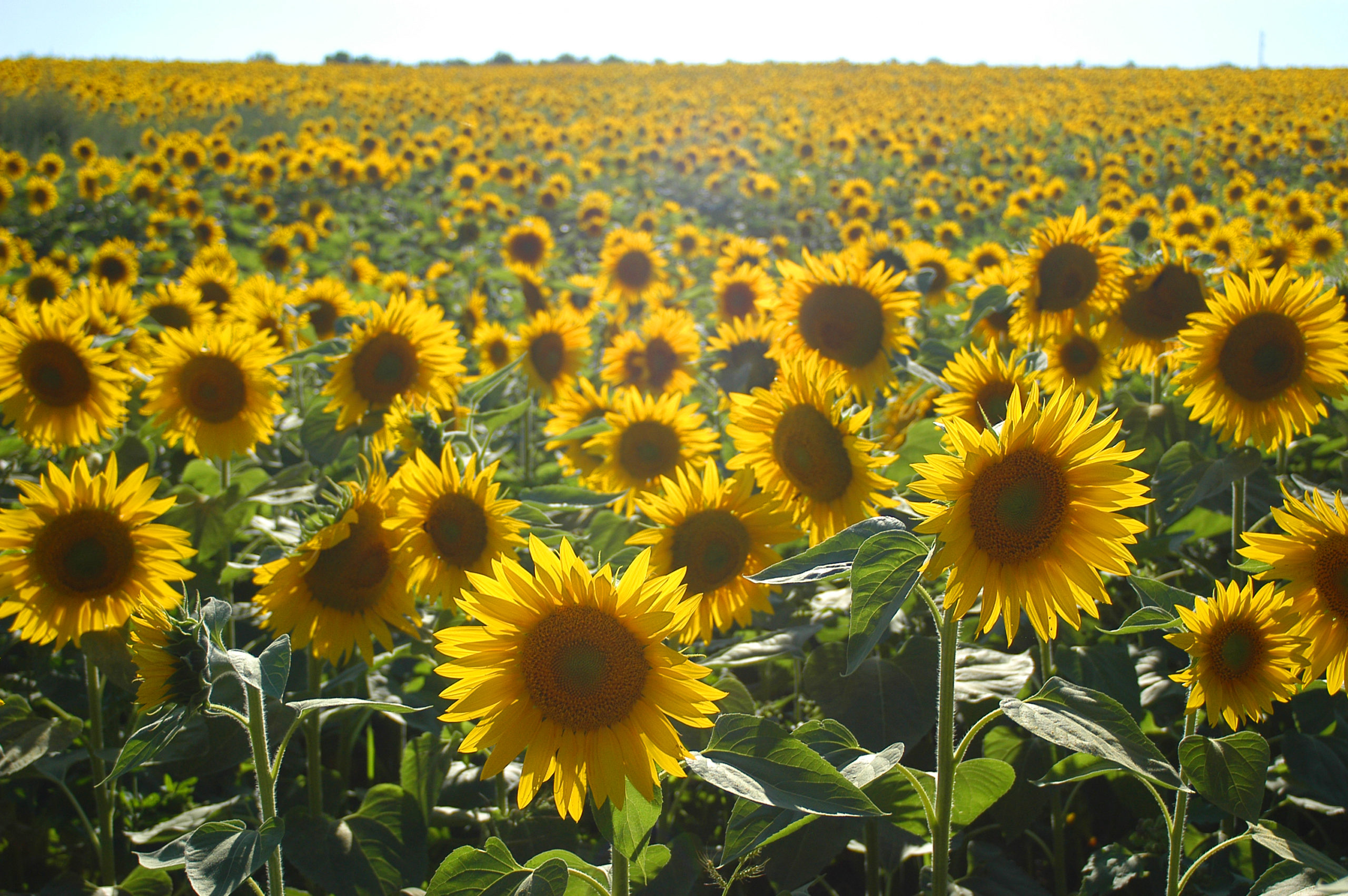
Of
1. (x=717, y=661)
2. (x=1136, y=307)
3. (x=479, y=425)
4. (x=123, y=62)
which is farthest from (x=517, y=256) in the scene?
(x=123, y=62)

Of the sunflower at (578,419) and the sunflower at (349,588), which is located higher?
the sunflower at (578,419)

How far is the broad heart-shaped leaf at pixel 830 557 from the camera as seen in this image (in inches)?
49.4

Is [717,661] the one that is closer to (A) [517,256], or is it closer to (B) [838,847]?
(B) [838,847]

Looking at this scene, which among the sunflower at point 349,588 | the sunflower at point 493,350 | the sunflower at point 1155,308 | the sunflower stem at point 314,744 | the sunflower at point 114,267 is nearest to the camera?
the sunflower at point 349,588

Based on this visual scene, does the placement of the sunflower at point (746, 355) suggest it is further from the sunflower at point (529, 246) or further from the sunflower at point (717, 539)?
the sunflower at point (529, 246)

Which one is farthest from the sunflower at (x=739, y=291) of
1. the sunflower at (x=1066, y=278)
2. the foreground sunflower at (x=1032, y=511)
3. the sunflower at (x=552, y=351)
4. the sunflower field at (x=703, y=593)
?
the foreground sunflower at (x=1032, y=511)

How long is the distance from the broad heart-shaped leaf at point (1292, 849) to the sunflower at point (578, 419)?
2.10m

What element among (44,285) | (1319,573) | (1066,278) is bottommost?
(1319,573)

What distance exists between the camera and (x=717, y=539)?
→ 1970 mm

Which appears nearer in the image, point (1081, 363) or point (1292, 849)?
point (1292, 849)

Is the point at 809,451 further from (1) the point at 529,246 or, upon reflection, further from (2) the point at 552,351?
(1) the point at 529,246

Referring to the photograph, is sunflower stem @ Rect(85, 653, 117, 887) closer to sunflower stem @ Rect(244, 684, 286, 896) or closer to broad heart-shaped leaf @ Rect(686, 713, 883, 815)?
sunflower stem @ Rect(244, 684, 286, 896)

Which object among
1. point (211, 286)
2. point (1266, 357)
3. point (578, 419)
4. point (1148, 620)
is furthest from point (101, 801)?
point (211, 286)

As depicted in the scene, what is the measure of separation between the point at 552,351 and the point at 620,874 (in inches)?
120
